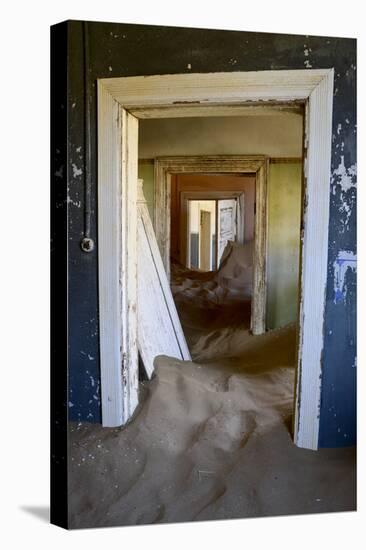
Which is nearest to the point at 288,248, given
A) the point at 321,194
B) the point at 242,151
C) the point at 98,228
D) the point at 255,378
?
the point at 242,151

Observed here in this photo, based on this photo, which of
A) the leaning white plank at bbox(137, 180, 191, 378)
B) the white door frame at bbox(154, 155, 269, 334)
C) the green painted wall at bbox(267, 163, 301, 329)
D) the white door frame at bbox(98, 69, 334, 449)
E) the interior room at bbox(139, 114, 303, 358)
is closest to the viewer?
the white door frame at bbox(98, 69, 334, 449)

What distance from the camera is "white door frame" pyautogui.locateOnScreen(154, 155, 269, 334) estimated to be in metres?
4.66

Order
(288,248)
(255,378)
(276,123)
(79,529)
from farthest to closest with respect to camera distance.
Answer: (288,248) → (276,123) → (255,378) → (79,529)

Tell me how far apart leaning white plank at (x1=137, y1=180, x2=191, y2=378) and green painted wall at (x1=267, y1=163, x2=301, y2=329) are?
1.33 m

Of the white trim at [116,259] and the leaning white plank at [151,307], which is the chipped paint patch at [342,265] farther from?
the leaning white plank at [151,307]

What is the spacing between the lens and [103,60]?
7.18ft

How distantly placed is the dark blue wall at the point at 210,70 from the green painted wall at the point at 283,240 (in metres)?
2.58

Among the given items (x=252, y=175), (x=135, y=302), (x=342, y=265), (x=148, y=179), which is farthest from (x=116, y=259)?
(x=252, y=175)

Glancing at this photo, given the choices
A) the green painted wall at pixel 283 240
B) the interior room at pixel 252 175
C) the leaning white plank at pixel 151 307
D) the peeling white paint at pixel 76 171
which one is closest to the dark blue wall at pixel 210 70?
the peeling white paint at pixel 76 171

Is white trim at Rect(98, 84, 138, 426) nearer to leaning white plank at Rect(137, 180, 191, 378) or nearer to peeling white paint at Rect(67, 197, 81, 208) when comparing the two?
peeling white paint at Rect(67, 197, 81, 208)

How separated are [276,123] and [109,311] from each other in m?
2.95

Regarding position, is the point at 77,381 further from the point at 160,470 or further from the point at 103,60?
the point at 103,60

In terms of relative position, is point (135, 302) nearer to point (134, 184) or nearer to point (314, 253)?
point (134, 184)

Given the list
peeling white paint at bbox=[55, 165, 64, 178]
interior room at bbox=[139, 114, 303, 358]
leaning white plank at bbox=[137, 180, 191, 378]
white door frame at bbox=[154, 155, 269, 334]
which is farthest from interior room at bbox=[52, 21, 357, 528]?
white door frame at bbox=[154, 155, 269, 334]
